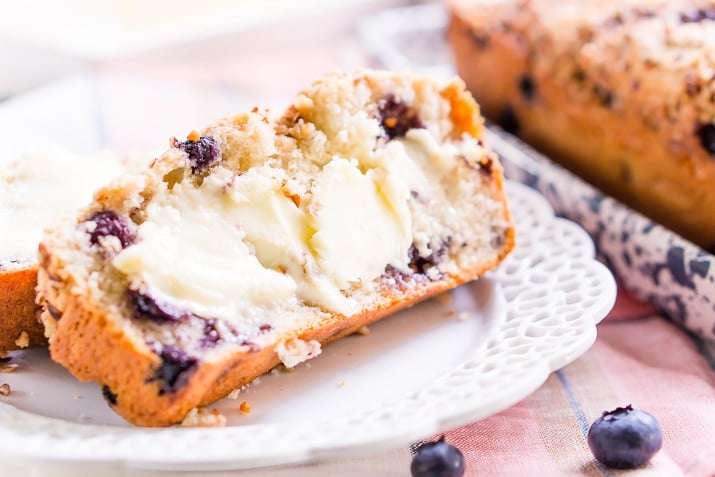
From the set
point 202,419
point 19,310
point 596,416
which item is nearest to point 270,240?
point 202,419

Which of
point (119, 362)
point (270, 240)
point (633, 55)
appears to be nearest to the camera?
point (119, 362)

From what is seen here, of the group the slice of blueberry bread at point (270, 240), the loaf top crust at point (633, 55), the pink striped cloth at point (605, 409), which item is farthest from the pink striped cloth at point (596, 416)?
the loaf top crust at point (633, 55)

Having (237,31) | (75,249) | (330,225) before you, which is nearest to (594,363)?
(330,225)

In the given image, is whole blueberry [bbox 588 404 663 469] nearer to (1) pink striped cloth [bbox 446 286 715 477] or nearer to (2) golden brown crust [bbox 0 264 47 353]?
(1) pink striped cloth [bbox 446 286 715 477]

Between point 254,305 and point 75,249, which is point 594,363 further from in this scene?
point 75,249

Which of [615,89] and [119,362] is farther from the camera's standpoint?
[615,89]

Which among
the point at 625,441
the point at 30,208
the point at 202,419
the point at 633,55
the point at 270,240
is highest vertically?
the point at 30,208

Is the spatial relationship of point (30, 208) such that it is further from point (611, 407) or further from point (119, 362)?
point (611, 407)

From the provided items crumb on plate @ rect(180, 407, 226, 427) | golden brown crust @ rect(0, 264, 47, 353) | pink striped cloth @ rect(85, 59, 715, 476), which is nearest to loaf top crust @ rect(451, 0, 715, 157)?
pink striped cloth @ rect(85, 59, 715, 476)
